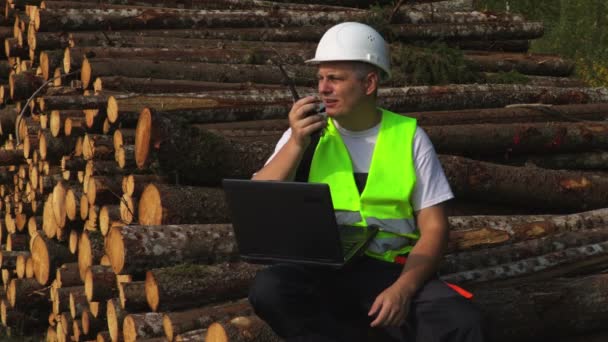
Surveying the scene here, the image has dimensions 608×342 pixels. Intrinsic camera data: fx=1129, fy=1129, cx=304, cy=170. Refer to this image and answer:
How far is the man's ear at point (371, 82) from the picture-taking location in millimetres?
5394

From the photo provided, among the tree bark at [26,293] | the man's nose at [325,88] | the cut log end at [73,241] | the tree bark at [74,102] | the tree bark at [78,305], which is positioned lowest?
the tree bark at [26,293]

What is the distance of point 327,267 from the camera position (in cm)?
507

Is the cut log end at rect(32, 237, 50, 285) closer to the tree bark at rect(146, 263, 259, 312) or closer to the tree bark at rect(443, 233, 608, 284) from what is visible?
the tree bark at rect(146, 263, 259, 312)

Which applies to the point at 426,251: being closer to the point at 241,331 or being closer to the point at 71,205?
the point at 241,331

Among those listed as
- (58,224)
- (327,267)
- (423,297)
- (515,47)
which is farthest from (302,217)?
(515,47)

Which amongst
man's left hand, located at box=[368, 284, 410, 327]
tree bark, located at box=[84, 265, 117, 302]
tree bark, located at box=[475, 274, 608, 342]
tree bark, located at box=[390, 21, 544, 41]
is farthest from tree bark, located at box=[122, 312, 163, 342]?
tree bark, located at box=[390, 21, 544, 41]

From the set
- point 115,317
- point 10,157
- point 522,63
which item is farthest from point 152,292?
point 522,63

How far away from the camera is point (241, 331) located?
5.39 metres

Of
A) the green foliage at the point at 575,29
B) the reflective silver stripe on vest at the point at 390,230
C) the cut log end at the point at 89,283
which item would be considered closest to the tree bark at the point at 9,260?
the cut log end at the point at 89,283

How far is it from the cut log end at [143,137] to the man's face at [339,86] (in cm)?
191

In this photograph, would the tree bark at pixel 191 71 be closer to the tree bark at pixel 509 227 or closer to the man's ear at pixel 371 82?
the tree bark at pixel 509 227

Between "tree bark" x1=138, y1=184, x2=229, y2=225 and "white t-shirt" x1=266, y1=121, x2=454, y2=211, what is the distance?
62.4 inches

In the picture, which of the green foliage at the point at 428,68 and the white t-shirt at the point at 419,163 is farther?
the green foliage at the point at 428,68

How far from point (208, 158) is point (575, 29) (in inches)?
541
